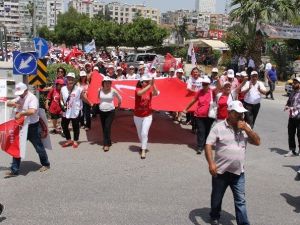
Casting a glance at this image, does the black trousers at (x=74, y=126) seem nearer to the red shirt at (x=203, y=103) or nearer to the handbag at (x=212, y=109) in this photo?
the red shirt at (x=203, y=103)

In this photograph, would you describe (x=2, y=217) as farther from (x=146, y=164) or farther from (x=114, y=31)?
(x=114, y=31)

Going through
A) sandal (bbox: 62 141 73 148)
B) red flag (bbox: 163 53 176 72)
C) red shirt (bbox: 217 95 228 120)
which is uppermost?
red flag (bbox: 163 53 176 72)

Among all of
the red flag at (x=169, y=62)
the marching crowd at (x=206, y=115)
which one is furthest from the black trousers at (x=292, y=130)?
the red flag at (x=169, y=62)

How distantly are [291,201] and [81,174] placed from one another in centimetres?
364

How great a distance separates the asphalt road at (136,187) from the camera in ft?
21.5

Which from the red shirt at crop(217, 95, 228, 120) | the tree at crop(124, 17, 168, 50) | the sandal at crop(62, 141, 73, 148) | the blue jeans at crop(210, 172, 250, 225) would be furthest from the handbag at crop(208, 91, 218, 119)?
the tree at crop(124, 17, 168, 50)

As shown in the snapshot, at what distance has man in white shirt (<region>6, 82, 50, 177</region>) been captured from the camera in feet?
27.0

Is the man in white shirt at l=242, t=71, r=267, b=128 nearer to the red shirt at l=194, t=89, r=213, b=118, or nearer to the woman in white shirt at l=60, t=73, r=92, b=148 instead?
the red shirt at l=194, t=89, r=213, b=118

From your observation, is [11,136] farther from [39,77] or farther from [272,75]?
[272,75]

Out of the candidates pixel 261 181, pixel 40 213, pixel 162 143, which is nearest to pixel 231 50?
pixel 162 143

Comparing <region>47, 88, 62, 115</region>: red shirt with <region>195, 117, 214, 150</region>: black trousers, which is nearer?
<region>195, 117, 214, 150</region>: black trousers

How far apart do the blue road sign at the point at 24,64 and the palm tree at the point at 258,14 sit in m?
21.2

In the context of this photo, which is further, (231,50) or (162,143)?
(231,50)

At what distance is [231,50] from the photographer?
40438 millimetres
